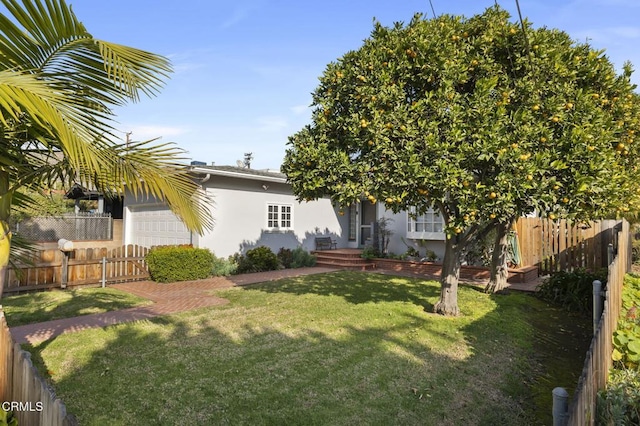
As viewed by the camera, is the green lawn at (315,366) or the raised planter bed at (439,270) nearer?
the green lawn at (315,366)

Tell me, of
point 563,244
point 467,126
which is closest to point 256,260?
point 563,244

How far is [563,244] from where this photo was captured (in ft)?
37.5

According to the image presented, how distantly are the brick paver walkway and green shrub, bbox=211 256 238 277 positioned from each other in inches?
16.9

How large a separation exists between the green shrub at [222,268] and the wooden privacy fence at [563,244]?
9.64 m

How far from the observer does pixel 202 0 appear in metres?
8.19

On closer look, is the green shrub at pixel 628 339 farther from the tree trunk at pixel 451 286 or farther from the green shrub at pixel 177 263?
the green shrub at pixel 177 263

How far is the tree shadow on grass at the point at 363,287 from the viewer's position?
30.2 feet

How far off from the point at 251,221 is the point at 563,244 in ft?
34.6

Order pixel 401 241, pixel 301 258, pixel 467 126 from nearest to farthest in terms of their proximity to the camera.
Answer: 1. pixel 467 126
2. pixel 301 258
3. pixel 401 241

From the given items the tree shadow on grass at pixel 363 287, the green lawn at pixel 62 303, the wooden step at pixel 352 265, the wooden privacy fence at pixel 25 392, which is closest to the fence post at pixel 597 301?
the tree shadow on grass at pixel 363 287

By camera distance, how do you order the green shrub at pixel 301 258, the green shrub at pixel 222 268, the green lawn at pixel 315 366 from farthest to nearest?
the green shrub at pixel 301 258, the green shrub at pixel 222 268, the green lawn at pixel 315 366

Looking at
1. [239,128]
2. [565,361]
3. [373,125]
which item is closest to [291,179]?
[373,125]

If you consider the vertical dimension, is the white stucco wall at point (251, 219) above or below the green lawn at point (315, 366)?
above

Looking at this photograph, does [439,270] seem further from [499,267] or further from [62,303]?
[62,303]
